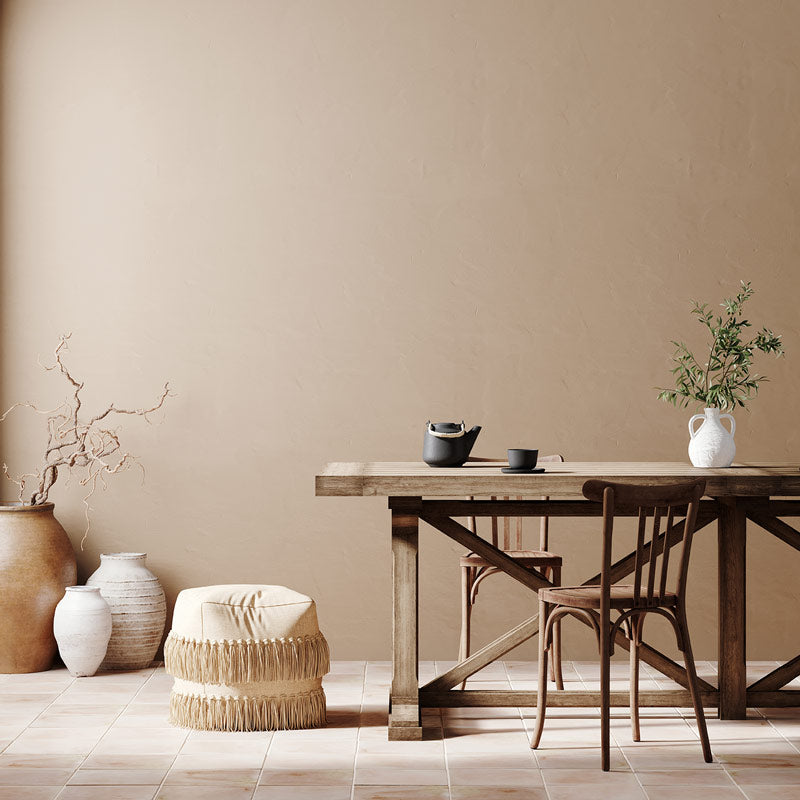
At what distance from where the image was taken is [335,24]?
4727 millimetres

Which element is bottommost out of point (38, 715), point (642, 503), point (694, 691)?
point (38, 715)

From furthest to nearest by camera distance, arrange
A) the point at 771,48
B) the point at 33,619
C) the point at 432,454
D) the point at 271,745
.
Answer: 1. the point at 771,48
2. the point at 33,619
3. the point at 432,454
4. the point at 271,745

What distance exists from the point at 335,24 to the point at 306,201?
79 cm

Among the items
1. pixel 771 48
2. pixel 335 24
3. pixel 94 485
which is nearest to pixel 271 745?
pixel 94 485

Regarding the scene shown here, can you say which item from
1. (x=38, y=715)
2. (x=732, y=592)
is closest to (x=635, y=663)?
(x=732, y=592)

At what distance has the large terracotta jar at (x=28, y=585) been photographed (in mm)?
4336

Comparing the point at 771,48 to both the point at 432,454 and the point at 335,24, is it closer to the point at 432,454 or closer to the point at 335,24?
the point at 335,24

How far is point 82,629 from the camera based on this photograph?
13.9 ft

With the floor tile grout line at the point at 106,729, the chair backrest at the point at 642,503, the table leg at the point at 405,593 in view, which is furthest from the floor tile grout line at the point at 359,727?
the chair backrest at the point at 642,503

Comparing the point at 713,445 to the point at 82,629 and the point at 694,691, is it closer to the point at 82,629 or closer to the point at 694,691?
the point at 694,691

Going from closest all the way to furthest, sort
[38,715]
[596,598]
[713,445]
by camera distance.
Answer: [596,598] → [713,445] → [38,715]

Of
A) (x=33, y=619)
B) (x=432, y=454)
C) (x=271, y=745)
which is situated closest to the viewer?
(x=271, y=745)

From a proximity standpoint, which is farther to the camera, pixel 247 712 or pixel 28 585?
pixel 28 585

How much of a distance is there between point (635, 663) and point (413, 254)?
2.12 metres
